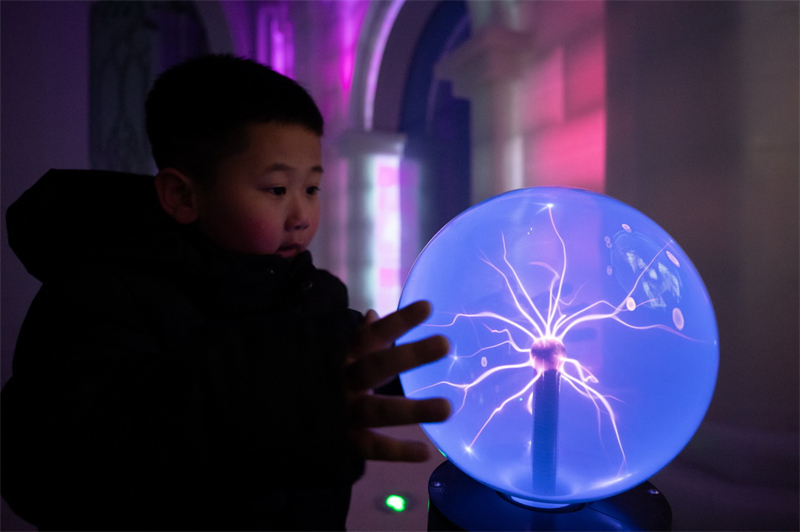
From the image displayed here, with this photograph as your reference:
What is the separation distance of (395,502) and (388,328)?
1.07m

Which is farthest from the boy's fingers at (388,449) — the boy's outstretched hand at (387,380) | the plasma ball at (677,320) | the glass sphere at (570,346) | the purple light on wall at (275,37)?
the purple light on wall at (275,37)

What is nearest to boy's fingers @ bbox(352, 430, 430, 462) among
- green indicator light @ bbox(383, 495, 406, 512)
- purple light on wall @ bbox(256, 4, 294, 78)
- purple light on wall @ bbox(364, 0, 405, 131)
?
green indicator light @ bbox(383, 495, 406, 512)

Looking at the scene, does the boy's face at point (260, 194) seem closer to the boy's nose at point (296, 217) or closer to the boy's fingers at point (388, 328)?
the boy's nose at point (296, 217)

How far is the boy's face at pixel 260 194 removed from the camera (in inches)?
29.4

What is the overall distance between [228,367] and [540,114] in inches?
53.2

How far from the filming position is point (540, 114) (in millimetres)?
1503

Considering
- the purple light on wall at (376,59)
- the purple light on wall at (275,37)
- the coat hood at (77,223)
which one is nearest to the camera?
the coat hood at (77,223)

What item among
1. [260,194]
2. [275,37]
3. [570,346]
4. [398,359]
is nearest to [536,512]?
[570,346]

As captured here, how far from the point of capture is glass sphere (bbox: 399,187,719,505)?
529 millimetres

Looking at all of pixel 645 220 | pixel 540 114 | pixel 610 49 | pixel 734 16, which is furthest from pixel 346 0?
pixel 645 220

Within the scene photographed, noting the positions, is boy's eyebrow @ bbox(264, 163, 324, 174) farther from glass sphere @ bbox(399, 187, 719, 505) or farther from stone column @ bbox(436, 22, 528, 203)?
stone column @ bbox(436, 22, 528, 203)

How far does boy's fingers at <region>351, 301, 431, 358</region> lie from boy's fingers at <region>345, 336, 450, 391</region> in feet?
0.05

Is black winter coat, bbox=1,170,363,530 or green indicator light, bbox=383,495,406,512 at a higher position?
black winter coat, bbox=1,170,363,530

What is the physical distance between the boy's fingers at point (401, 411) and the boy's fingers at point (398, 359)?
22 millimetres
